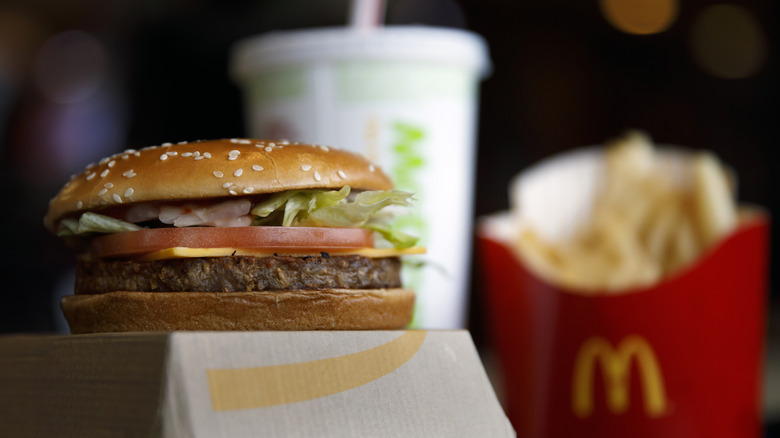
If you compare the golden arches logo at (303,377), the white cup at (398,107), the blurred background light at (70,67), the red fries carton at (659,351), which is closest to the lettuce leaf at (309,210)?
the golden arches logo at (303,377)

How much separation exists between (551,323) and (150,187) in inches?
49.4

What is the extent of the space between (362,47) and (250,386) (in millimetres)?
1255

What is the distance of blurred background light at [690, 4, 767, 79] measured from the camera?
5855mm

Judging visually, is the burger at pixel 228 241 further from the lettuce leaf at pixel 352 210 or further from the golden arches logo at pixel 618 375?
the golden arches logo at pixel 618 375

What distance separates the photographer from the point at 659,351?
6.40 ft

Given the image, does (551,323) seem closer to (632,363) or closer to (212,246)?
(632,363)

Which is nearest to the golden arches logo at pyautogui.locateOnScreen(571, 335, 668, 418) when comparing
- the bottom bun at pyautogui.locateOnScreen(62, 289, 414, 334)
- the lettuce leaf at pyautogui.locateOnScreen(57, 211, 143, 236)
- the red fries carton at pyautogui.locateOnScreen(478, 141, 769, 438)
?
the red fries carton at pyautogui.locateOnScreen(478, 141, 769, 438)

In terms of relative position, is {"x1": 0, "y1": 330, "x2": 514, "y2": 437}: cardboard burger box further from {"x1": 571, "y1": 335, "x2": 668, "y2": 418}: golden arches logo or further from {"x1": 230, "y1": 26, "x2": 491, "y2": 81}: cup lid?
{"x1": 230, "y1": 26, "x2": 491, "y2": 81}: cup lid

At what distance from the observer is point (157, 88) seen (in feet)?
15.6

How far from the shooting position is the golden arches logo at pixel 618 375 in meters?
1.95

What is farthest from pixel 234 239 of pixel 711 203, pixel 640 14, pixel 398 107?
pixel 640 14

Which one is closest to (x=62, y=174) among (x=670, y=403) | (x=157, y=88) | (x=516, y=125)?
(x=157, y=88)

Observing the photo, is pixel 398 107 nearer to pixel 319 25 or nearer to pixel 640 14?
pixel 319 25

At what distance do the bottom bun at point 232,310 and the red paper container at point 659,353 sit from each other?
92 cm
